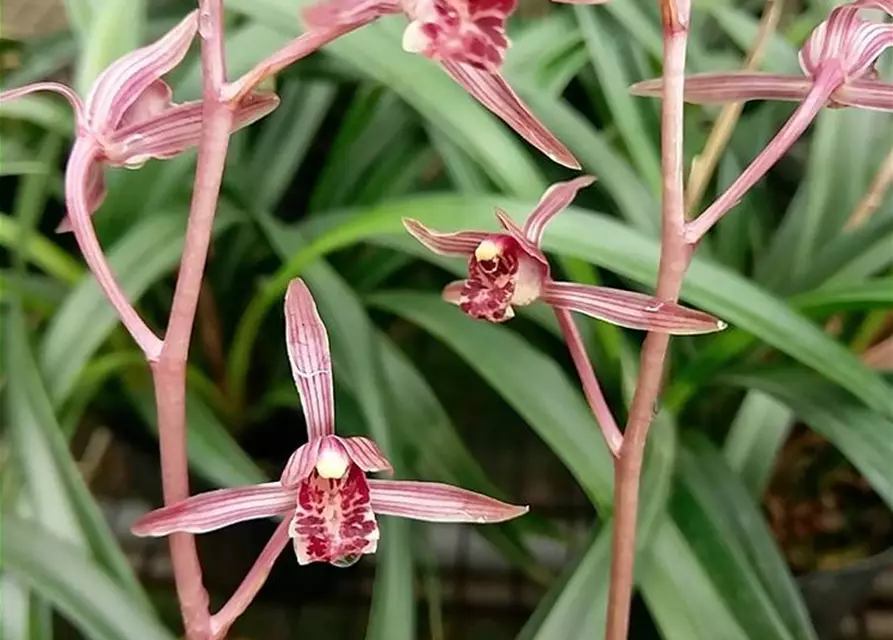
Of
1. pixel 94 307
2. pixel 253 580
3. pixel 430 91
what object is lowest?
pixel 253 580

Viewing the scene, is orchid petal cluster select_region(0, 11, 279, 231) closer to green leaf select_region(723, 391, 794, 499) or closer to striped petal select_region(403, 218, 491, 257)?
striped petal select_region(403, 218, 491, 257)

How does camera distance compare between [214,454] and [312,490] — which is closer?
[312,490]

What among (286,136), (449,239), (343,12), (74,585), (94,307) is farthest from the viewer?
(286,136)

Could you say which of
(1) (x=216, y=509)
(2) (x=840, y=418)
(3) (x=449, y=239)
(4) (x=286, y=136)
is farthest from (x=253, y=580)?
(4) (x=286, y=136)

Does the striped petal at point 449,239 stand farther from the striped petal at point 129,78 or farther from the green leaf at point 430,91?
the green leaf at point 430,91

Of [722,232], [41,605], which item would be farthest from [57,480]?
[722,232]

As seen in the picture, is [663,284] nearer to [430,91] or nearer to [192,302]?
[192,302]

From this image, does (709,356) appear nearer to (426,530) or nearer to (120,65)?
Answer: (426,530)
